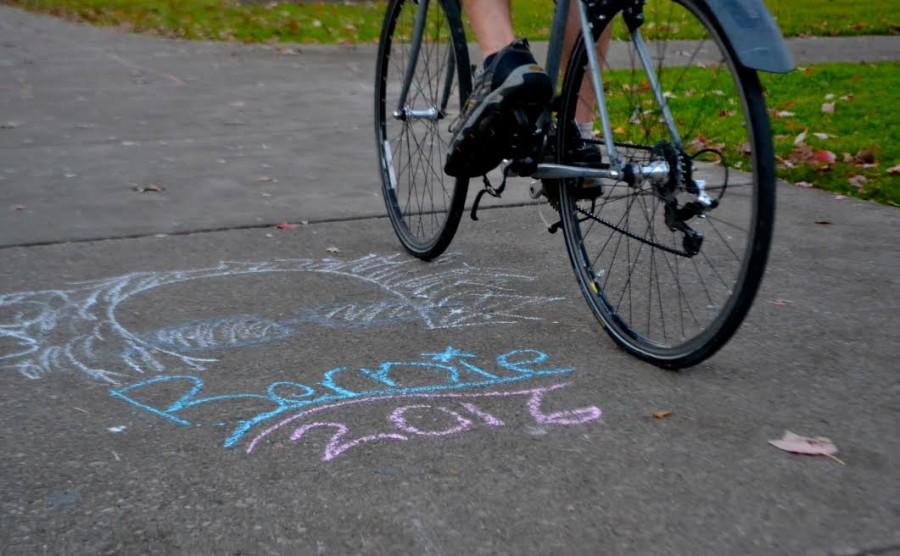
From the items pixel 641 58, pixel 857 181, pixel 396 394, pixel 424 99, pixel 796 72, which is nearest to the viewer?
pixel 396 394

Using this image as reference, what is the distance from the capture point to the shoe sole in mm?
3283

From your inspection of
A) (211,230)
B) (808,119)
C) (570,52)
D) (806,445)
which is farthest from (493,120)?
(808,119)

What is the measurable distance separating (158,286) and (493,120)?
135 centimetres

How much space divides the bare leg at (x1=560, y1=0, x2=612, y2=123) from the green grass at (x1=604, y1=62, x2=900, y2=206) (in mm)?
157

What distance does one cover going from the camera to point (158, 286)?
394cm

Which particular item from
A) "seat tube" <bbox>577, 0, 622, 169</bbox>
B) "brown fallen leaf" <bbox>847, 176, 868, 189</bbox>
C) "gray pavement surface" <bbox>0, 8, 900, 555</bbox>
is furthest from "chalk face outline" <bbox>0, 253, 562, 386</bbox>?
"brown fallen leaf" <bbox>847, 176, 868, 189</bbox>

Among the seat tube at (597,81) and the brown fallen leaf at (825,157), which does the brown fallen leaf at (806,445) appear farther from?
the brown fallen leaf at (825,157)

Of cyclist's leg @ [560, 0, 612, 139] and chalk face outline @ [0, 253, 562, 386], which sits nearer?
chalk face outline @ [0, 253, 562, 386]

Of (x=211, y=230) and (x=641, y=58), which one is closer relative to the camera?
(x=641, y=58)

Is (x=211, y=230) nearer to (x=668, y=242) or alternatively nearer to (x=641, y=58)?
(x=668, y=242)

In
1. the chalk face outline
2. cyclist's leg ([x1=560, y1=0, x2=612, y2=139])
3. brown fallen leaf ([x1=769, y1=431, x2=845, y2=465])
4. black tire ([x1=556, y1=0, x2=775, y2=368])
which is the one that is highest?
cyclist's leg ([x1=560, y1=0, x2=612, y2=139])

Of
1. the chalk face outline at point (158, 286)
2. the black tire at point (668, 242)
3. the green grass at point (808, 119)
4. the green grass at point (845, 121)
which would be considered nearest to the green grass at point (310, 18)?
the green grass at point (845, 121)

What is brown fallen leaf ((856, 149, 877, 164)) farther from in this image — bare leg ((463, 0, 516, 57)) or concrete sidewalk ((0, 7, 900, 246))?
bare leg ((463, 0, 516, 57))

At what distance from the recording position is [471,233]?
4668 millimetres
